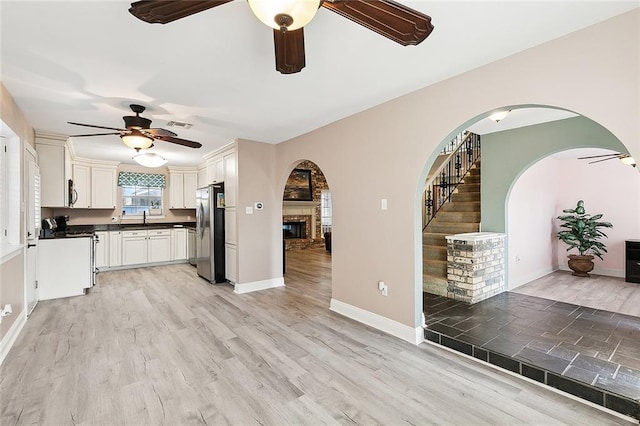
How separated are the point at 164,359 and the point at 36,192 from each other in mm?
3400

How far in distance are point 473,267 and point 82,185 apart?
7.82 m

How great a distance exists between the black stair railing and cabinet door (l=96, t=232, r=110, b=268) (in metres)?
6.83

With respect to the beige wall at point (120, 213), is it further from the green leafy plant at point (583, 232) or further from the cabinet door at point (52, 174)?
the green leafy plant at point (583, 232)

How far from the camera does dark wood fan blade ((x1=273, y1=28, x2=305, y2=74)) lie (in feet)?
5.00

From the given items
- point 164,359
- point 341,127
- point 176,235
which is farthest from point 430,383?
point 176,235

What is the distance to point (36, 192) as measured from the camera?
4.12 meters

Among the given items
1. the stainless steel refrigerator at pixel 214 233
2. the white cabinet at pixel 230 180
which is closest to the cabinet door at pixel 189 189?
the stainless steel refrigerator at pixel 214 233

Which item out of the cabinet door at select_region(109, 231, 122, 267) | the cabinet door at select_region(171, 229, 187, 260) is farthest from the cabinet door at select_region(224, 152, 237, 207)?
the cabinet door at select_region(109, 231, 122, 267)

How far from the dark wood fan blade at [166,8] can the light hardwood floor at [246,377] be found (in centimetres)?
230

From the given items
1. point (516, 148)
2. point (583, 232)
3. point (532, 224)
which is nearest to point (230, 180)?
point (516, 148)

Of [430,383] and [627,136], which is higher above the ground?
[627,136]

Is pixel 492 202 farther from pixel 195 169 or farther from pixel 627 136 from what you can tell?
pixel 195 169

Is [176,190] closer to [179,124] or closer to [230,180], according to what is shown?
[230,180]

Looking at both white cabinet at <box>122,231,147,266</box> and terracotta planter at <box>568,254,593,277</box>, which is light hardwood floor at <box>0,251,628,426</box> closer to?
white cabinet at <box>122,231,147,266</box>
